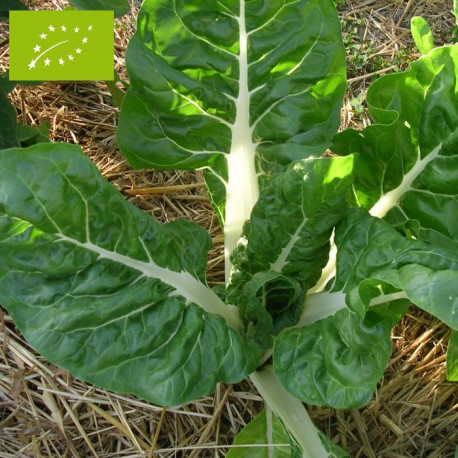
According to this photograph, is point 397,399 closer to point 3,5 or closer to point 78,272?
point 78,272

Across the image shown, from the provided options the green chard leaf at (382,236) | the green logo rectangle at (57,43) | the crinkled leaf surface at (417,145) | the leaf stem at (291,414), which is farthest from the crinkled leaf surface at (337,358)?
the green logo rectangle at (57,43)

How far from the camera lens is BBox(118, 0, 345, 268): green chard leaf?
56.8 inches

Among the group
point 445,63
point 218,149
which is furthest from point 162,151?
point 445,63

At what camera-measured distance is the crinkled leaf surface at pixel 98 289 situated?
116 centimetres

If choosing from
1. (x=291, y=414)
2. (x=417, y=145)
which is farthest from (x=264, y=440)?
(x=417, y=145)

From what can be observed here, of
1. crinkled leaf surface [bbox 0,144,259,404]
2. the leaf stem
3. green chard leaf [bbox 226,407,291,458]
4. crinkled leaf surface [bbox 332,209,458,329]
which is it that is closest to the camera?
crinkled leaf surface [bbox 332,209,458,329]

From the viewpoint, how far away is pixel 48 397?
1597 mm

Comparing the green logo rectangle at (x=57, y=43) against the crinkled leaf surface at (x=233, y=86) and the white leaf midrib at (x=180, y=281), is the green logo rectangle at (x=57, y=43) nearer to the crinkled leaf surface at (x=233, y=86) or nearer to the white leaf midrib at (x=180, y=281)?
the crinkled leaf surface at (x=233, y=86)

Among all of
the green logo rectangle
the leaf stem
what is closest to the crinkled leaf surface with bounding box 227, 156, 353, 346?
the leaf stem

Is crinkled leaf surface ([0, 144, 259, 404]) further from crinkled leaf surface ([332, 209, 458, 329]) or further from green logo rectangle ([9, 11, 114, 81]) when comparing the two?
green logo rectangle ([9, 11, 114, 81])

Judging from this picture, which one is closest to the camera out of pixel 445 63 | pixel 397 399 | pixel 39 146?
pixel 39 146

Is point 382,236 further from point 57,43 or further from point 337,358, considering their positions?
point 57,43

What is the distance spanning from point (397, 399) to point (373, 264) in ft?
1.86

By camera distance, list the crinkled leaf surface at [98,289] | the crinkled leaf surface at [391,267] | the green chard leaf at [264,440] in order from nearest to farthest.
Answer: the crinkled leaf surface at [391,267] < the crinkled leaf surface at [98,289] < the green chard leaf at [264,440]
